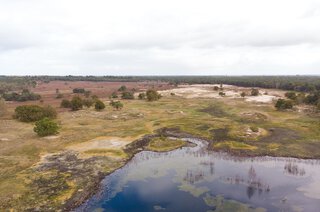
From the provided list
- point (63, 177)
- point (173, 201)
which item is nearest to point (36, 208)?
point (63, 177)

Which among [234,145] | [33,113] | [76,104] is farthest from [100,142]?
[76,104]

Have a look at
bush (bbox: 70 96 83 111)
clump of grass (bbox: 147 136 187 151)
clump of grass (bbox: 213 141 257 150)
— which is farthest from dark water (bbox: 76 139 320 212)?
bush (bbox: 70 96 83 111)

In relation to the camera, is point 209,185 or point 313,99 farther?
point 313,99

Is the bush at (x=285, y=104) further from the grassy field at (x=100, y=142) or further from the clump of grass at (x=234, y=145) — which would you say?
the clump of grass at (x=234, y=145)

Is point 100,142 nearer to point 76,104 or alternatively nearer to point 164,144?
point 164,144

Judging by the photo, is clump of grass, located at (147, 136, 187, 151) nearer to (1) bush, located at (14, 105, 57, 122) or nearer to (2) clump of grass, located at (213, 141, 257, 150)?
(2) clump of grass, located at (213, 141, 257, 150)

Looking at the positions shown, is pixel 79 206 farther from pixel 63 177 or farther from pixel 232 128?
pixel 232 128

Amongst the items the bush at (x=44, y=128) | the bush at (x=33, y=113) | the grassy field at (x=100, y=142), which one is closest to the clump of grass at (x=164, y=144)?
the grassy field at (x=100, y=142)
